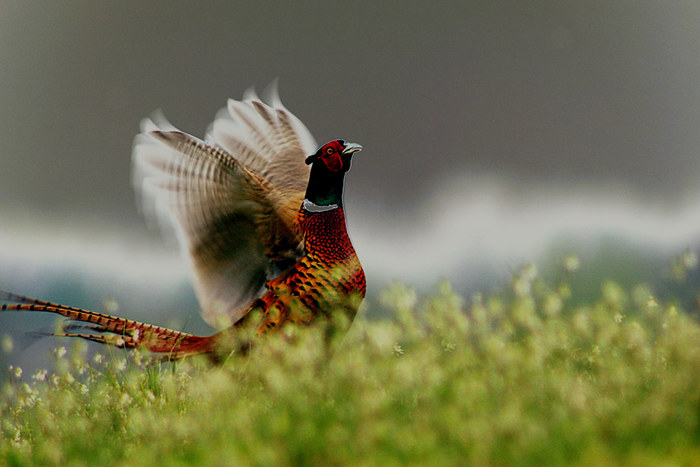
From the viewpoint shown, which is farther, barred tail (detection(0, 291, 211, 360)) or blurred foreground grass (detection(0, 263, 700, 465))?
barred tail (detection(0, 291, 211, 360))

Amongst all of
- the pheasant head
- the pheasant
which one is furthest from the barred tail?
the pheasant head

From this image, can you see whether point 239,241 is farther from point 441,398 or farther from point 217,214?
point 441,398

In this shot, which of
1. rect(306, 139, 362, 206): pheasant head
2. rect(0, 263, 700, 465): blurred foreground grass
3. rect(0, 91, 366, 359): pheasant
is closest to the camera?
rect(0, 263, 700, 465): blurred foreground grass

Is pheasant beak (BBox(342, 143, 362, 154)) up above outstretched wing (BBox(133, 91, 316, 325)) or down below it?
above

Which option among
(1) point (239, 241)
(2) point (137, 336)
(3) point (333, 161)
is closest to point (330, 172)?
(3) point (333, 161)

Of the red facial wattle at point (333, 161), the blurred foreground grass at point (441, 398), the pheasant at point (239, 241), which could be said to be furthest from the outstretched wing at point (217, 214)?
the blurred foreground grass at point (441, 398)

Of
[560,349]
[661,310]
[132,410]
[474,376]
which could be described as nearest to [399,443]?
[474,376]

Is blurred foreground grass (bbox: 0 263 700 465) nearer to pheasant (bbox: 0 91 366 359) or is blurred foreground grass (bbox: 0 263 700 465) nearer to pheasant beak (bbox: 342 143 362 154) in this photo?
pheasant (bbox: 0 91 366 359)

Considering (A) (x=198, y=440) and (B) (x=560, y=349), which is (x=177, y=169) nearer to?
(A) (x=198, y=440)
